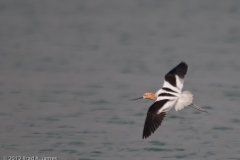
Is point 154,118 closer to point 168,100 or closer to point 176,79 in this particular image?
point 168,100

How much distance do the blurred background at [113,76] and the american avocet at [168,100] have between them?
856 mm

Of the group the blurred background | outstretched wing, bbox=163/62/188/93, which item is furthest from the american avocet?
the blurred background

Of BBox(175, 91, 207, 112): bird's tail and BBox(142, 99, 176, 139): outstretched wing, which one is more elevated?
BBox(175, 91, 207, 112): bird's tail

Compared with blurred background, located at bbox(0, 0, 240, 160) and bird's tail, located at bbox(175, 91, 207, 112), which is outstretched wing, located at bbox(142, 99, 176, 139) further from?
blurred background, located at bbox(0, 0, 240, 160)

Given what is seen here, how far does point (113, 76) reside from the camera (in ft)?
39.2

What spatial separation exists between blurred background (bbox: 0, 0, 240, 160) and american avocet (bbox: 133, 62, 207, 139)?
0.86 meters

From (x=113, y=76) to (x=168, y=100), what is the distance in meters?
4.07

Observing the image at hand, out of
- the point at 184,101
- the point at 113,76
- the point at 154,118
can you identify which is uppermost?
the point at 113,76

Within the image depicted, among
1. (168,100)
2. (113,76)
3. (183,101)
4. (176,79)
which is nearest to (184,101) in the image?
(183,101)

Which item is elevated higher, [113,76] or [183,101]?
[113,76]

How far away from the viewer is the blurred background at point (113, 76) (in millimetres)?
9008

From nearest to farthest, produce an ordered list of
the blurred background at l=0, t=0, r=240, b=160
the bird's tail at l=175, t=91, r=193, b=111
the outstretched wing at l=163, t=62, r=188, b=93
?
the bird's tail at l=175, t=91, r=193, b=111
the outstretched wing at l=163, t=62, r=188, b=93
the blurred background at l=0, t=0, r=240, b=160

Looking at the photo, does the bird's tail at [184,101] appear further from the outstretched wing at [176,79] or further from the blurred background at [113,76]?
the blurred background at [113,76]

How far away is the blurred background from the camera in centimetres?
901
